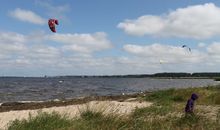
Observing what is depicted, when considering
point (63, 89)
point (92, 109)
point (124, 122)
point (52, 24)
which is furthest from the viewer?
point (63, 89)

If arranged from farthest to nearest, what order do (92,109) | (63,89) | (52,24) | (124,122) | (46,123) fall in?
(63,89)
(92,109)
(52,24)
(46,123)
(124,122)

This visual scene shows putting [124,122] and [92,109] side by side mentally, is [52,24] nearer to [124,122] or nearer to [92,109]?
[92,109]

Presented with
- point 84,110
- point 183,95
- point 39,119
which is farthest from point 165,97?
point 39,119

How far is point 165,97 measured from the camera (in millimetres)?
24812

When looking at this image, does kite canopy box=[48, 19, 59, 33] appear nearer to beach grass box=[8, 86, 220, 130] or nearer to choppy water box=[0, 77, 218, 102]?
beach grass box=[8, 86, 220, 130]

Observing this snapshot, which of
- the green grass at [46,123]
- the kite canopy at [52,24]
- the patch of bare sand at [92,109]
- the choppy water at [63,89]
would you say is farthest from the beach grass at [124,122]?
the choppy water at [63,89]

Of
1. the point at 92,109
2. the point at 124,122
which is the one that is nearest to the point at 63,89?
the point at 92,109

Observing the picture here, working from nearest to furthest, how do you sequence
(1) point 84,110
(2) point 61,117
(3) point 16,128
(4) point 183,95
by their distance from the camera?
(3) point 16,128, (2) point 61,117, (1) point 84,110, (4) point 183,95

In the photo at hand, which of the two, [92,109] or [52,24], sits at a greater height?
[52,24]

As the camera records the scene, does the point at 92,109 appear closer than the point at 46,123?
No

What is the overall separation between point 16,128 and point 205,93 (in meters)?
17.1

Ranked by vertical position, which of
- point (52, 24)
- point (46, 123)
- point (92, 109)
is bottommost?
point (46, 123)

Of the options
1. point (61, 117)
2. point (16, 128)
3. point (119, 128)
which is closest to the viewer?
point (119, 128)

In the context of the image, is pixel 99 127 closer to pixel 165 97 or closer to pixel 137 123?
pixel 137 123
